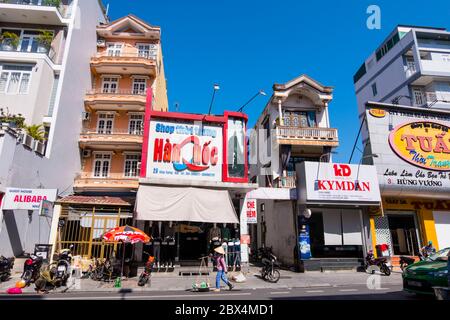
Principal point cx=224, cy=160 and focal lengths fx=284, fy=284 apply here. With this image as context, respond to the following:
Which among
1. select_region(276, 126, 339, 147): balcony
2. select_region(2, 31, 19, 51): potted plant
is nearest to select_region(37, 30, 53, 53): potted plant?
select_region(2, 31, 19, 51): potted plant

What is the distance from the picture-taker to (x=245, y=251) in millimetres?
17094

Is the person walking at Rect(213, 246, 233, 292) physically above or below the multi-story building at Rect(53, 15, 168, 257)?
below

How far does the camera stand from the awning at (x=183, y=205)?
15195mm

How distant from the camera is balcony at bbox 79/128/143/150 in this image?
2277 centimetres

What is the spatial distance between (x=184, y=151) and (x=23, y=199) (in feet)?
29.4

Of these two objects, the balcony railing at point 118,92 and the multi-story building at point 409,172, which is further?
the balcony railing at point 118,92

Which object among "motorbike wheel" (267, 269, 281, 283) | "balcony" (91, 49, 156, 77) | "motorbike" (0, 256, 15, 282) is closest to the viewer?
"motorbike" (0, 256, 15, 282)

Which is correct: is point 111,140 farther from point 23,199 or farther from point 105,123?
point 23,199

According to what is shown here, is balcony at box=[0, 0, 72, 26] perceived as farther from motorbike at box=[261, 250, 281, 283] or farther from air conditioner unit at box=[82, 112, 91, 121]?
motorbike at box=[261, 250, 281, 283]

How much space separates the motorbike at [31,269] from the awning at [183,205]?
4578mm

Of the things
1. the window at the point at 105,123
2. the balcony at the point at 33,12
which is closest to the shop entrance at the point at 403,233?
the window at the point at 105,123

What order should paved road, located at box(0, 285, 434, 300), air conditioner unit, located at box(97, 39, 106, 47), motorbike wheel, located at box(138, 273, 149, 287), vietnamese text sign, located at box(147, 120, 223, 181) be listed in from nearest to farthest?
paved road, located at box(0, 285, 434, 300)
motorbike wheel, located at box(138, 273, 149, 287)
vietnamese text sign, located at box(147, 120, 223, 181)
air conditioner unit, located at box(97, 39, 106, 47)

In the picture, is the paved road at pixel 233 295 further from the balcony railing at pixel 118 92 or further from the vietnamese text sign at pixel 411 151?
the balcony railing at pixel 118 92

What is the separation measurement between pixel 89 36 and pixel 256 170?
19319 mm
